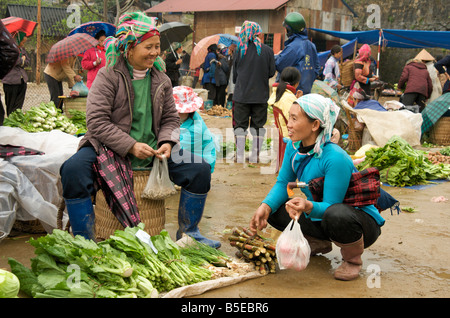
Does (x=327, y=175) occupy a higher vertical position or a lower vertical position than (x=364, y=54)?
lower

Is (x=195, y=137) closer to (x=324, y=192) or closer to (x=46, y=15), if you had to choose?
(x=324, y=192)

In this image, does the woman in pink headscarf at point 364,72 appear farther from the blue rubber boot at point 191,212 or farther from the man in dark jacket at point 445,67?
the blue rubber boot at point 191,212

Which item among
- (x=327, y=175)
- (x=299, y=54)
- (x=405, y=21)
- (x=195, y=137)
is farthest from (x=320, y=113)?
(x=405, y=21)

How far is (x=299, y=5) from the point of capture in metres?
21.1

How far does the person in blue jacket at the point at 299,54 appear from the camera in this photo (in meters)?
7.51

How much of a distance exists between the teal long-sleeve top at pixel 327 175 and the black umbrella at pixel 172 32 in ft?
Result: 48.2

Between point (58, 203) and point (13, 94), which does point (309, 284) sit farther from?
point (13, 94)

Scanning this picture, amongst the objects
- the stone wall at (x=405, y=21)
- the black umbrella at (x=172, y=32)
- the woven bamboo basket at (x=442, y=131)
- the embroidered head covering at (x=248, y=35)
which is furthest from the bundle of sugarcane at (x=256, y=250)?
the stone wall at (x=405, y=21)

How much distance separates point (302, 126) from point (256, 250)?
0.89 m

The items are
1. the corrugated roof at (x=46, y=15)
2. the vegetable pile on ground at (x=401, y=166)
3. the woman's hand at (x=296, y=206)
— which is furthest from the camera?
the corrugated roof at (x=46, y=15)

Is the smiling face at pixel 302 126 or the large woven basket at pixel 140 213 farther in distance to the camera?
the large woven basket at pixel 140 213

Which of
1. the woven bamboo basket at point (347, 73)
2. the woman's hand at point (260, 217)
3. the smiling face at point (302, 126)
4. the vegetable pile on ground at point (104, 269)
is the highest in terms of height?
the woven bamboo basket at point (347, 73)

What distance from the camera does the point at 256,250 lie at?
3.45 meters
